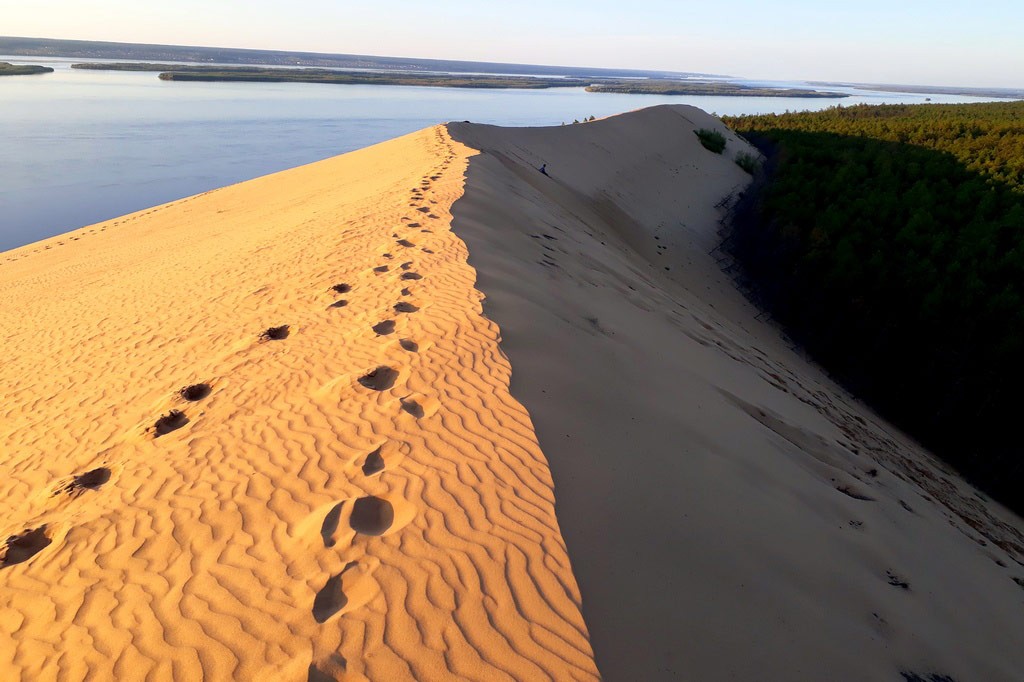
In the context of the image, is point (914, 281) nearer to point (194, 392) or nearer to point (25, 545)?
point (194, 392)

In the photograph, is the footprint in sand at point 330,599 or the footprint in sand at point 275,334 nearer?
the footprint in sand at point 330,599

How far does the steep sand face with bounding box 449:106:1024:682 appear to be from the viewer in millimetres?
2766

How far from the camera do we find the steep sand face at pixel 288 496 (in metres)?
2.44

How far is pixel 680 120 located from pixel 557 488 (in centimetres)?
2585

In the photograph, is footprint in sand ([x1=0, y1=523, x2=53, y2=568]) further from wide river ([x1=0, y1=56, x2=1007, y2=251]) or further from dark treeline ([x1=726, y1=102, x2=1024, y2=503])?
wide river ([x1=0, y1=56, x2=1007, y2=251])

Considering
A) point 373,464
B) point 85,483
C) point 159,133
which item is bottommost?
point 159,133

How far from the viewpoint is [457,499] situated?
3146 mm

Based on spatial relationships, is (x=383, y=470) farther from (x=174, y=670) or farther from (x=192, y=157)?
(x=192, y=157)

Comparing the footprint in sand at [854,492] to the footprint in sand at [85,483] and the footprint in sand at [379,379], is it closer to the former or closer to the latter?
the footprint in sand at [379,379]

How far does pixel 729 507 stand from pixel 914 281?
24.6 ft

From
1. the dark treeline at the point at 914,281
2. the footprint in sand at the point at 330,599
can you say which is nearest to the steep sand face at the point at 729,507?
the dark treeline at the point at 914,281

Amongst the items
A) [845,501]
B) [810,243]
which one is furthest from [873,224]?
[845,501]

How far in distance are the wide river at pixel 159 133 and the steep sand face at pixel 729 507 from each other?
686 inches

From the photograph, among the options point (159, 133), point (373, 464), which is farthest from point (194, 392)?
point (159, 133)
